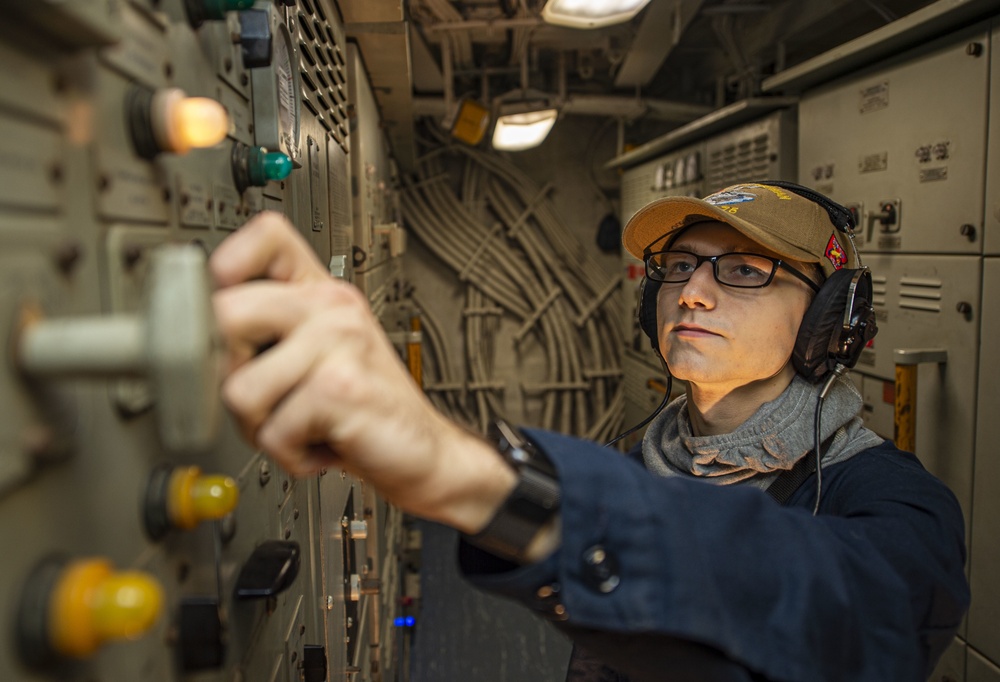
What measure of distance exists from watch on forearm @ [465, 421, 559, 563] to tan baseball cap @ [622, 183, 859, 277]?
0.85m

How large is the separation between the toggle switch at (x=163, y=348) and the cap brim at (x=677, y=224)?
1170 mm

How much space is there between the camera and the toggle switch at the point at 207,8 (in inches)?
27.7

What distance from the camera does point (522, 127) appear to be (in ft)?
14.6

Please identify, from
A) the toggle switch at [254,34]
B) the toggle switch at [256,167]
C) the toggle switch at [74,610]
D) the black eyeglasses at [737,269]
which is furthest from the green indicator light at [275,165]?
the black eyeglasses at [737,269]

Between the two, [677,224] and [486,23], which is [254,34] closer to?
[677,224]

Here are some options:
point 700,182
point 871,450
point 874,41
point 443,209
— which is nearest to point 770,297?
point 871,450

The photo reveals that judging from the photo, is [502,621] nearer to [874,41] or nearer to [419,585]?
[419,585]

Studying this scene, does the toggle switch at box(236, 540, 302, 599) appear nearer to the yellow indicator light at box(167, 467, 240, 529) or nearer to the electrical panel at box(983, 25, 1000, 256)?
the yellow indicator light at box(167, 467, 240, 529)

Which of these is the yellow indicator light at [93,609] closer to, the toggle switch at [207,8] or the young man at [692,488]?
the young man at [692,488]

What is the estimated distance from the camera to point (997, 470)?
1.94 m

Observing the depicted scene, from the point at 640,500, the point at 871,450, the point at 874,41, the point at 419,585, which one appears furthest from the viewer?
the point at 419,585

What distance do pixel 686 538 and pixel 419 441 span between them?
337 mm

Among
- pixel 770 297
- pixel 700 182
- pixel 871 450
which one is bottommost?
pixel 871 450

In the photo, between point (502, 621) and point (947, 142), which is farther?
point (502, 621)
